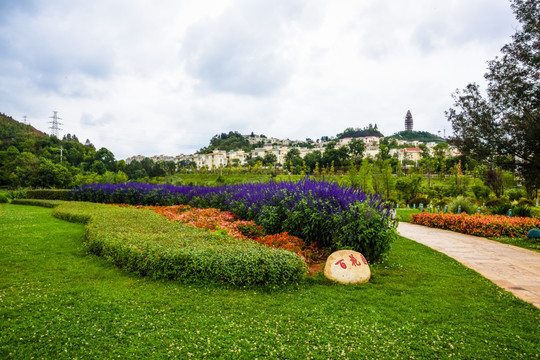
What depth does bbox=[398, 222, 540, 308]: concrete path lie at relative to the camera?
12.8 ft

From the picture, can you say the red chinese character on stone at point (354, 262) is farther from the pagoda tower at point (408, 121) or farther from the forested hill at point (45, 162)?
the pagoda tower at point (408, 121)

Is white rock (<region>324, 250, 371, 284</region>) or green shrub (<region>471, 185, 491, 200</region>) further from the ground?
green shrub (<region>471, 185, 491, 200</region>)

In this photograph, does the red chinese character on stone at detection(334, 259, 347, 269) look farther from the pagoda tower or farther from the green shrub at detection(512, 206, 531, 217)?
the pagoda tower

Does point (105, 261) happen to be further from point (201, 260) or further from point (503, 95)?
point (503, 95)

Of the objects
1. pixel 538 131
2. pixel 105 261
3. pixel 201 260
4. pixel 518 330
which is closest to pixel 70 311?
pixel 201 260

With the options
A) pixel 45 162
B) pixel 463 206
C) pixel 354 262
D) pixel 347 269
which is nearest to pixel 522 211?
pixel 463 206

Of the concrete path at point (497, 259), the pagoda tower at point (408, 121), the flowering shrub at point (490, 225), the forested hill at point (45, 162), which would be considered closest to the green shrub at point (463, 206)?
the flowering shrub at point (490, 225)

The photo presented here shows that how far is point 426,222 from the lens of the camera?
10.1 metres

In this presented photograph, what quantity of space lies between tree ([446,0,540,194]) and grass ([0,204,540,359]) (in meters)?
4.20

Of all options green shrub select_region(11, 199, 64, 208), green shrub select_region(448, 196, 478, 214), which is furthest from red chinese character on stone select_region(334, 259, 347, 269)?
green shrub select_region(11, 199, 64, 208)

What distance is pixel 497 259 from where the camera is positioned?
5.39 metres

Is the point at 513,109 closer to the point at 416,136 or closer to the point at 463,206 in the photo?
the point at 463,206

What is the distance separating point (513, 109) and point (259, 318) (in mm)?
7773

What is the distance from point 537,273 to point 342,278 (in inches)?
128
